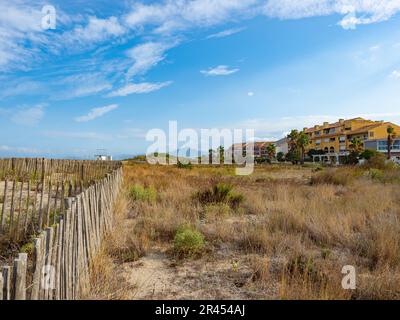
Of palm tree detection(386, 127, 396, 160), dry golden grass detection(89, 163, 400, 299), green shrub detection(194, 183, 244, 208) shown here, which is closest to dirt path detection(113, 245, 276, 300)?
dry golden grass detection(89, 163, 400, 299)

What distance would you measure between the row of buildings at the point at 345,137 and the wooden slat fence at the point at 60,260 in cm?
4283

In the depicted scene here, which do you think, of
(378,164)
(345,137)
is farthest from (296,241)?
(345,137)

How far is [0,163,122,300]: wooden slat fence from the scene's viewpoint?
1612 millimetres

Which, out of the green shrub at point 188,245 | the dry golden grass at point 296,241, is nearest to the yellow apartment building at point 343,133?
the dry golden grass at point 296,241

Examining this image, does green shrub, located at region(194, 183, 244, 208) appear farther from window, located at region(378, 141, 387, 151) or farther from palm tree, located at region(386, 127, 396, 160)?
window, located at region(378, 141, 387, 151)

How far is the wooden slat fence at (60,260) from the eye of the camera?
1.61m

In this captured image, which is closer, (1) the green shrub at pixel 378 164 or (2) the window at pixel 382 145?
(1) the green shrub at pixel 378 164

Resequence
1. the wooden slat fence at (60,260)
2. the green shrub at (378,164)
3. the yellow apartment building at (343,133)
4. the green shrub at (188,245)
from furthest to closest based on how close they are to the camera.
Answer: the yellow apartment building at (343,133) < the green shrub at (378,164) < the green shrub at (188,245) < the wooden slat fence at (60,260)

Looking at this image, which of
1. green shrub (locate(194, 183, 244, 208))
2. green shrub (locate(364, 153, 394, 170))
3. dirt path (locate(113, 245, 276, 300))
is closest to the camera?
dirt path (locate(113, 245, 276, 300))

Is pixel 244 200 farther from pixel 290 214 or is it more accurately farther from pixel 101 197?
pixel 101 197

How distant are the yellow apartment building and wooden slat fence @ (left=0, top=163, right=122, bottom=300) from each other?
190 feet

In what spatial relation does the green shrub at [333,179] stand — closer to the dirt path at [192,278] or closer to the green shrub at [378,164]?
the green shrub at [378,164]
